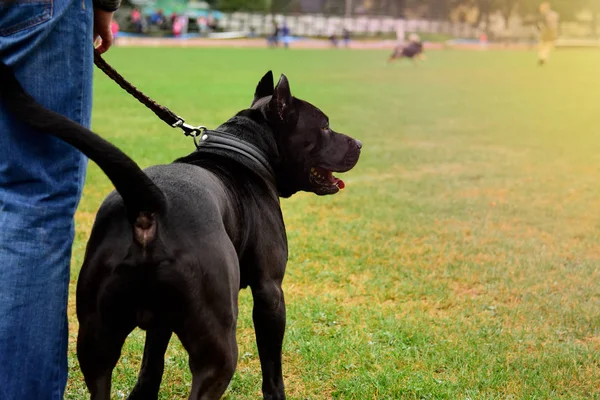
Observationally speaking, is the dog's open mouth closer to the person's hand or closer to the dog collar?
the dog collar

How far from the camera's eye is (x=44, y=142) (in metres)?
2.67

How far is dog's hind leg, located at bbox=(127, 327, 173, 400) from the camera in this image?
3.51 m

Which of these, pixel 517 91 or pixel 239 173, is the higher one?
pixel 239 173

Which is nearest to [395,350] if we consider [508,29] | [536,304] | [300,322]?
[300,322]

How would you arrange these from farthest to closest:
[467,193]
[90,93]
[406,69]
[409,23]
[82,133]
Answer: [409,23]
[406,69]
[467,193]
[90,93]
[82,133]

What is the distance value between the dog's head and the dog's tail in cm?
120

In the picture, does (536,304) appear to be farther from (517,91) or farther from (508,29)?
(508,29)

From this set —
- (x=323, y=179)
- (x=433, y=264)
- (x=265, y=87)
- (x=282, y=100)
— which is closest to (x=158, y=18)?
(x=433, y=264)

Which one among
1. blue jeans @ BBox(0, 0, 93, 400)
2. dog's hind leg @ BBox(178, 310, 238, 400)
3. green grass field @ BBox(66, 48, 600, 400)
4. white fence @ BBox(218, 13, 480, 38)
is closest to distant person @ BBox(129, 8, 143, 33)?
white fence @ BBox(218, 13, 480, 38)

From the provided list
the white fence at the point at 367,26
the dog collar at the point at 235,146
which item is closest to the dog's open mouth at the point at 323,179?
the dog collar at the point at 235,146

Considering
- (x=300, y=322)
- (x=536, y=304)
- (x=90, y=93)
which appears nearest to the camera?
(x=90, y=93)

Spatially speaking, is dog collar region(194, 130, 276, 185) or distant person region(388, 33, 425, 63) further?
distant person region(388, 33, 425, 63)

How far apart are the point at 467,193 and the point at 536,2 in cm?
8770

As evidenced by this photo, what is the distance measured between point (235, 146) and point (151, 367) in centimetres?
108
